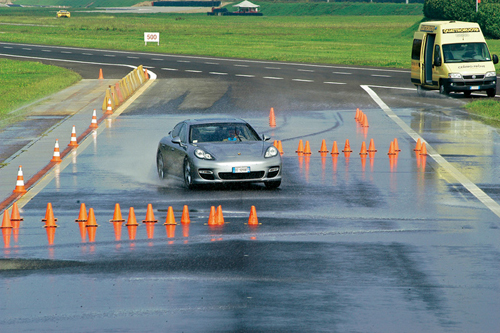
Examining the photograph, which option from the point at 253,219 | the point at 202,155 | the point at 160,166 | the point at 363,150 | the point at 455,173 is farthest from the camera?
the point at 363,150

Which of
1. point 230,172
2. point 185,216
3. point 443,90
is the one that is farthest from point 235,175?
point 443,90

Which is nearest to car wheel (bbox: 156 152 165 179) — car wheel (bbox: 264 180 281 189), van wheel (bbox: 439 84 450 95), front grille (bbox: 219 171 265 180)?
front grille (bbox: 219 171 265 180)

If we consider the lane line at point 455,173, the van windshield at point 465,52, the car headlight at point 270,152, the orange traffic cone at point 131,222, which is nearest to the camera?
the orange traffic cone at point 131,222

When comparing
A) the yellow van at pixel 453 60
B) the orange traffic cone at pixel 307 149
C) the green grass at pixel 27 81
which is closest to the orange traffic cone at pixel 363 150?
the orange traffic cone at pixel 307 149

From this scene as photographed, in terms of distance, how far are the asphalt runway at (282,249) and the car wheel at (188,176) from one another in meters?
0.34

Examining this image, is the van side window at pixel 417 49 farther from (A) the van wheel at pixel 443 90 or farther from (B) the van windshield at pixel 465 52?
(A) the van wheel at pixel 443 90

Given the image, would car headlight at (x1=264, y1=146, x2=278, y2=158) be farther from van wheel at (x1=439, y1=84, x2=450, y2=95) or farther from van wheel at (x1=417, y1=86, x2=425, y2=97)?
van wheel at (x1=417, y1=86, x2=425, y2=97)

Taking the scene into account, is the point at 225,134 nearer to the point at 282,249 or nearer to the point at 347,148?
the point at 347,148

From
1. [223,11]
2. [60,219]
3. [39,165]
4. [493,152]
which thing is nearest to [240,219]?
[60,219]

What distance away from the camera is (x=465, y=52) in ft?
113

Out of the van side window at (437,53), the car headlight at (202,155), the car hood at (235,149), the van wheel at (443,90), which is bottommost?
the van wheel at (443,90)

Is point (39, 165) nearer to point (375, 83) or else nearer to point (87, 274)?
point (87, 274)

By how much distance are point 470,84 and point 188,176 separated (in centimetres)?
2002

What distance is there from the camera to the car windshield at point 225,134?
55.5ft
